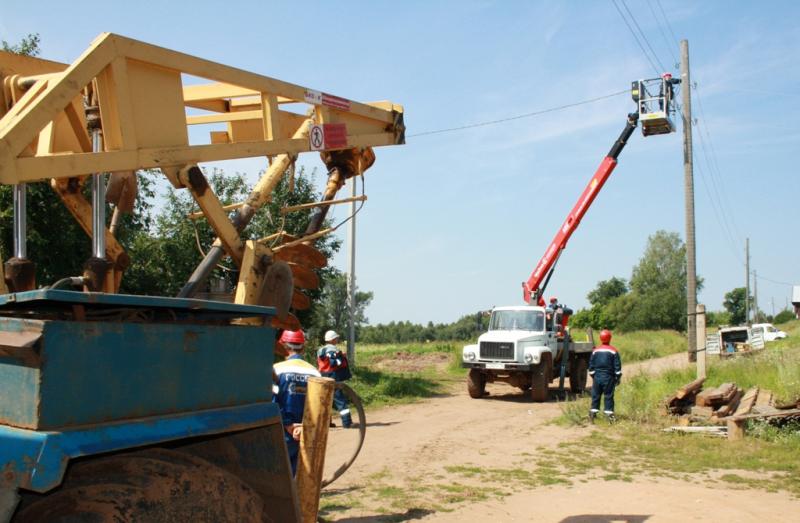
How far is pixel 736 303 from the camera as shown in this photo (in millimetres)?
89125

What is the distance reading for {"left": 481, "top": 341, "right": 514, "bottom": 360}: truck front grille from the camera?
17250 millimetres

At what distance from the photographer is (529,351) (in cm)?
1703

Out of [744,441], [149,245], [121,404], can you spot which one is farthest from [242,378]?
[149,245]

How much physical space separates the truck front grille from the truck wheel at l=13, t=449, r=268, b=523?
562 inches

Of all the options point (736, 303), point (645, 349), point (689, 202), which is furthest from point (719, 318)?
point (689, 202)

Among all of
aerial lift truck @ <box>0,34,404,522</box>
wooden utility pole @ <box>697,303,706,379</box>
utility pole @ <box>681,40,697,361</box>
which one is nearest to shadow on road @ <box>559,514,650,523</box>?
aerial lift truck @ <box>0,34,404,522</box>

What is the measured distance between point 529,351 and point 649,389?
2.84 meters

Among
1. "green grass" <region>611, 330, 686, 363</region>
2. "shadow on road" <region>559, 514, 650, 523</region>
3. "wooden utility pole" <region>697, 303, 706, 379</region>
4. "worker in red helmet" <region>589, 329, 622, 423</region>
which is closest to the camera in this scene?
"shadow on road" <region>559, 514, 650, 523</region>

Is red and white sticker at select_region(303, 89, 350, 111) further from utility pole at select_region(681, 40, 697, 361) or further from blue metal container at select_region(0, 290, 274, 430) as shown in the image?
utility pole at select_region(681, 40, 697, 361)

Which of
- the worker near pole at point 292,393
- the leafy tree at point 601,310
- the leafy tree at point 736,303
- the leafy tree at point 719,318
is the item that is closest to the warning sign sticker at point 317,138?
the worker near pole at point 292,393

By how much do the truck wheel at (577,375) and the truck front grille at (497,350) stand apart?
2.98 metres

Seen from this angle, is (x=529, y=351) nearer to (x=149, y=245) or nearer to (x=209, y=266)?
(x=149, y=245)

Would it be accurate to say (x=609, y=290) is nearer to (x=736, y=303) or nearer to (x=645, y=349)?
(x=736, y=303)

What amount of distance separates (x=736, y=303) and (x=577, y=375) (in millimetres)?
77882
